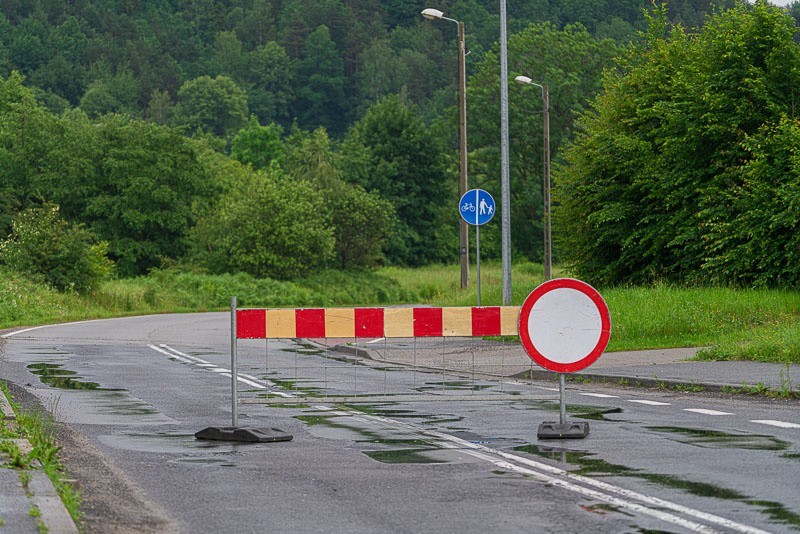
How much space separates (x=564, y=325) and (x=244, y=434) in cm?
290

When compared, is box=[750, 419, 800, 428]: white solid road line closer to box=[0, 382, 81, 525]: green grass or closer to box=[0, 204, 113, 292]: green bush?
box=[0, 382, 81, 525]: green grass

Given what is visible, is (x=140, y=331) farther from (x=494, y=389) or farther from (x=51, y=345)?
(x=494, y=389)

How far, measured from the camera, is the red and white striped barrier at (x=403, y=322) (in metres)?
14.9

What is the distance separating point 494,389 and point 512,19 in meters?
130

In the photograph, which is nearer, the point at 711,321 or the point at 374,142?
the point at 711,321

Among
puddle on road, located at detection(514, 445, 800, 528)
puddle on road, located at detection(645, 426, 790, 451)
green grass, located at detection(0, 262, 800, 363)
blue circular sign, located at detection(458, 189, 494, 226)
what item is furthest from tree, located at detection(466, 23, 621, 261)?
puddle on road, located at detection(514, 445, 800, 528)

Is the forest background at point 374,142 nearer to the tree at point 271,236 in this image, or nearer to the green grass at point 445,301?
the tree at point 271,236

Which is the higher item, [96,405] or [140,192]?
Result: [140,192]

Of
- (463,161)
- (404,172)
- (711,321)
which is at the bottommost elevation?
(711,321)

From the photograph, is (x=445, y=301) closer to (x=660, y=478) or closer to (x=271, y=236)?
(x=271, y=236)

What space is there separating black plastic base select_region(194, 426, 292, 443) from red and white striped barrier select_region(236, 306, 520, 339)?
263 centimetres

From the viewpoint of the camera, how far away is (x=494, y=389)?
16938mm

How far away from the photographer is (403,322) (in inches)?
596

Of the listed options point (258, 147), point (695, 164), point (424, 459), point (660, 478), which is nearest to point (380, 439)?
point (424, 459)
